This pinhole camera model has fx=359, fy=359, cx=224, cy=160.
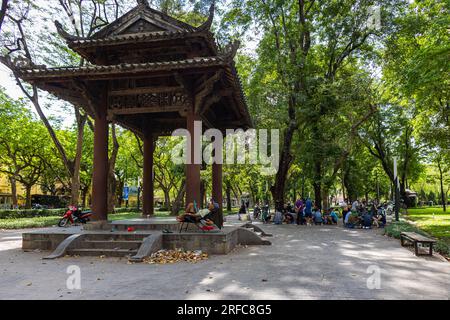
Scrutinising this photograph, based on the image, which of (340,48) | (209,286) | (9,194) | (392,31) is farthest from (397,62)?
→ (9,194)

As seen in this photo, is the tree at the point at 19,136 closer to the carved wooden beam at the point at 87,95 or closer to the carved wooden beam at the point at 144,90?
the carved wooden beam at the point at 87,95

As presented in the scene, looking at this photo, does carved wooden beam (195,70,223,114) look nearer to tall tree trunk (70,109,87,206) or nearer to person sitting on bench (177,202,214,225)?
person sitting on bench (177,202,214,225)

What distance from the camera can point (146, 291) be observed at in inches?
231

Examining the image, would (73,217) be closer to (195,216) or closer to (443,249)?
(195,216)

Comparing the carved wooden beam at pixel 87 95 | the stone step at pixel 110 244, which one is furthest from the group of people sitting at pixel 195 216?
the carved wooden beam at pixel 87 95

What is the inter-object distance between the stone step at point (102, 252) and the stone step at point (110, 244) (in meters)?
0.28

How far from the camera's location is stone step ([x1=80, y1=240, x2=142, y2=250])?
391 inches

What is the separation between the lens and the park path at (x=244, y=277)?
18.7ft

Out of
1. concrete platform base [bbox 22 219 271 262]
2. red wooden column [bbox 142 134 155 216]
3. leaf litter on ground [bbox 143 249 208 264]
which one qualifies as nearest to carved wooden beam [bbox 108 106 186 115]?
concrete platform base [bbox 22 219 271 262]

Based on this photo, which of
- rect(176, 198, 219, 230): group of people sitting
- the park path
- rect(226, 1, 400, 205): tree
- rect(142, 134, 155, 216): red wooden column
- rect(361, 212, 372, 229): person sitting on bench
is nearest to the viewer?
the park path

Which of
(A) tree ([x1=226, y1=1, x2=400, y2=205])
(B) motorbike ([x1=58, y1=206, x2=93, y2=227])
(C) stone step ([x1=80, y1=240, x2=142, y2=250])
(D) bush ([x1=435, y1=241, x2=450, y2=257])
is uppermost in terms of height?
(A) tree ([x1=226, y1=1, x2=400, y2=205])

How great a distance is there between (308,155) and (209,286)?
16.7m

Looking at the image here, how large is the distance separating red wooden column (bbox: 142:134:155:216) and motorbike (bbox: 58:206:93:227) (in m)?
3.09
